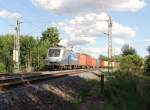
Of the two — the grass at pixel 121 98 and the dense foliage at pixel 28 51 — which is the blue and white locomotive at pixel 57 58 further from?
the grass at pixel 121 98

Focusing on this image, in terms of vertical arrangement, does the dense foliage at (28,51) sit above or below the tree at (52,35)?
below

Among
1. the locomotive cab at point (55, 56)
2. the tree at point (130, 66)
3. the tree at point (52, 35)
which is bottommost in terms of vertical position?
the tree at point (130, 66)

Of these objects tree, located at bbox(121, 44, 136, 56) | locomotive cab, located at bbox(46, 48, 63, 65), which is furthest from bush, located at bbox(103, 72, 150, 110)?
tree, located at bbox(121, 44, 136, 56)

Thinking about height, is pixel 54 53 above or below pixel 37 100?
above

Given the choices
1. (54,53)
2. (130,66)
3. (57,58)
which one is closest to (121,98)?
(130,66)

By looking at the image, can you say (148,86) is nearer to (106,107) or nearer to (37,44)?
(106,107)

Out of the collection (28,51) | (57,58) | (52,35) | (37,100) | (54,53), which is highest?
(52,35)

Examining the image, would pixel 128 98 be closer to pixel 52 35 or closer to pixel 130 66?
pixel 130 66

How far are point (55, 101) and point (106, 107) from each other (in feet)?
6.96

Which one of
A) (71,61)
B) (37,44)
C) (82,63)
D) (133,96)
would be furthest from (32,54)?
(133,96)

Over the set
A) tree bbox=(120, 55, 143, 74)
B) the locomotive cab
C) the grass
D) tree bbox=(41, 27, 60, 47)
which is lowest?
the grass

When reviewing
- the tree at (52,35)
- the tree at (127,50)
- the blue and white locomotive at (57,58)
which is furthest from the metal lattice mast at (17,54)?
the tree at (52,35)

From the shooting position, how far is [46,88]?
1708 centimetres

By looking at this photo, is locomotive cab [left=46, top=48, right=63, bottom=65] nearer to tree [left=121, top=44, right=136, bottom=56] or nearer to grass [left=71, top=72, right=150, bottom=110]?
grass [left=71, top=72, right=150, bottom=110]
